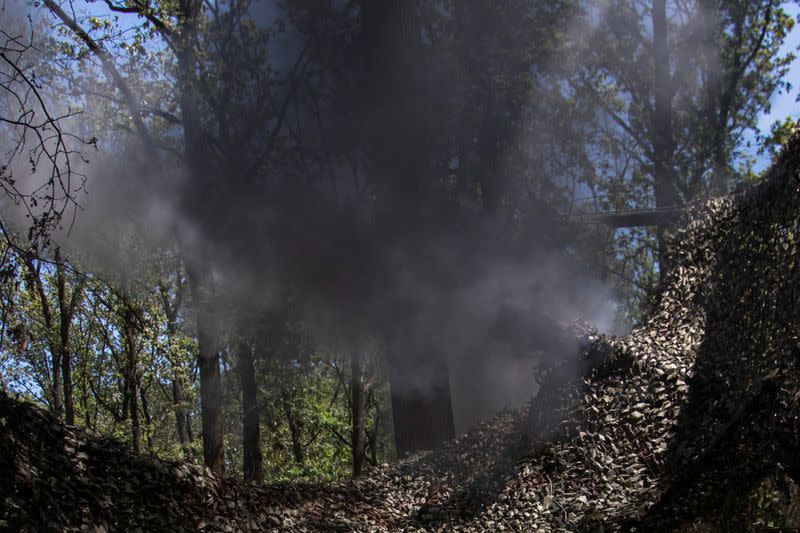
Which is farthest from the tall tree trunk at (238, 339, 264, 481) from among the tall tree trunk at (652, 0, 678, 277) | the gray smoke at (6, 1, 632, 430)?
the tall tree trunk at (652, 0, 678, 277)

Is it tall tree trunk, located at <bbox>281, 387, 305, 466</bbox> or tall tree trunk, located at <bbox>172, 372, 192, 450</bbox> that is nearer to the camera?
tall tree trunk, located at <bbox>281, 387, 305, 466</bbox>

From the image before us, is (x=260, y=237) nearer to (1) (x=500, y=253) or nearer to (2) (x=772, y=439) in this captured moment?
(1) (x=500, y=253)

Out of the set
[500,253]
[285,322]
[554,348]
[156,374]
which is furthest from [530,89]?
[156,374]

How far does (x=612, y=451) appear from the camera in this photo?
621 centimetres

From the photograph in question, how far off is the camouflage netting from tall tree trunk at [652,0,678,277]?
9.25 m

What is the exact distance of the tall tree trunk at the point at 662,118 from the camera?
54.6 ft

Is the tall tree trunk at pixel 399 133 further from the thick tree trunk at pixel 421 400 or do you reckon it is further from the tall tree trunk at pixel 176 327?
the tall tree trunk at pixel 176 327

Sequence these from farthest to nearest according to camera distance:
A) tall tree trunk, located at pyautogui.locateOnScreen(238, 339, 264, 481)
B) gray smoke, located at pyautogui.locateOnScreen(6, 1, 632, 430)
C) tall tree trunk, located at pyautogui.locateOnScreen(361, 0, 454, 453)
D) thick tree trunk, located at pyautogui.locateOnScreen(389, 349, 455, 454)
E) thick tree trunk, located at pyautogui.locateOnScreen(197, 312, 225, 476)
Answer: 1. tall tree trunk, located at pyautogui.locateOnScreen(238, 339, 264, 481)
2. thick tree trunk, located at pyautogui.locateOnScreen(197, 312, 225, 476)
3. gray smoke, located at pyautogui.locateOnScreen(6, 1, 632, 430)
4. tall tree trunk, located at pyautogui.locateOnScreen(361, 0, 454, 453)
5. thick tree trunk, located at pyautogui.locateOnScreen(389, 349, 455, 454)

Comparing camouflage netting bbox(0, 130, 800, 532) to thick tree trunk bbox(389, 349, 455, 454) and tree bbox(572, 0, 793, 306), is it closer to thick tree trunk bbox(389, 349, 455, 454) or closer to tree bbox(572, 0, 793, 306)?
thick tree trunk bbox(389, 349, 455, 454)

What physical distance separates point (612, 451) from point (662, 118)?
13410mm

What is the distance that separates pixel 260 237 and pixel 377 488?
161 inches

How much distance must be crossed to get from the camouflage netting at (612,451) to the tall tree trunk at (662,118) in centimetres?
925

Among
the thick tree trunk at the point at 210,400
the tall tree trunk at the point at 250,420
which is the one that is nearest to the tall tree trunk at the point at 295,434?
the tall tree trunk at the point at 250,420

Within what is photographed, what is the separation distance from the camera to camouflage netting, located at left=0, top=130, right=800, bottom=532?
473 cm
